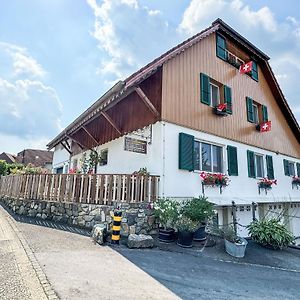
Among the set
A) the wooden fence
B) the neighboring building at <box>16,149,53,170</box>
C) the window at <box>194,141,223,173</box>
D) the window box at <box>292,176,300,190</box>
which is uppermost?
the neighboring building at <box>16,149,53,170</box>

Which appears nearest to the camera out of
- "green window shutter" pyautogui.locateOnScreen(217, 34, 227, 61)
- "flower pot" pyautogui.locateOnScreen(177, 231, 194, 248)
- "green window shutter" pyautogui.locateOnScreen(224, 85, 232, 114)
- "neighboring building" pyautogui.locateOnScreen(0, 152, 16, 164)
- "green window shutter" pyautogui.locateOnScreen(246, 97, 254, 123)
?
"flower pot" pyautogui.locateOnScreen(177, 231, 194, 248)

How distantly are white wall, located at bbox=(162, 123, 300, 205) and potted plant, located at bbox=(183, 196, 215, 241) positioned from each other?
3.42 feet

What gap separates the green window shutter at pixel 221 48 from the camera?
12.0 m

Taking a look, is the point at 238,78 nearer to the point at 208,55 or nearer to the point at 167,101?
the point at 208,55

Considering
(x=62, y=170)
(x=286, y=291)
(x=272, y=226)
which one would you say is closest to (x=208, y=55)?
(x=272, y=226)

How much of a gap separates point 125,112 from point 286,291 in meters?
8.63

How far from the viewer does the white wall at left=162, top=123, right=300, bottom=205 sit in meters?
8.58

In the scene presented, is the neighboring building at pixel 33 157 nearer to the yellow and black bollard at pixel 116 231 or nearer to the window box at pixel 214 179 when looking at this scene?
the window box at pixel 214 179

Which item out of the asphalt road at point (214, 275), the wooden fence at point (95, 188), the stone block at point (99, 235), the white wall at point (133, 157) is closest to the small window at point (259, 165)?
the asphalt road at point (214, 275)

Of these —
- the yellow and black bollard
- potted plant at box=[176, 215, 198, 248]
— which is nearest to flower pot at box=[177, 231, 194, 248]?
potted plant at box=[176, 215, 198, 248]

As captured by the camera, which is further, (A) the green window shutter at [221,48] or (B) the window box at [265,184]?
(B) the window box at [265,184]

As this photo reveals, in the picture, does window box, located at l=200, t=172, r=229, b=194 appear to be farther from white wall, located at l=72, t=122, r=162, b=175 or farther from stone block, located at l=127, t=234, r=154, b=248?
stone block, located at l=127, t=234, r=154, b=248

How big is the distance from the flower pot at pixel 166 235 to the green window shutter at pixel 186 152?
2.41 metres

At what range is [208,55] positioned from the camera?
11273mm
